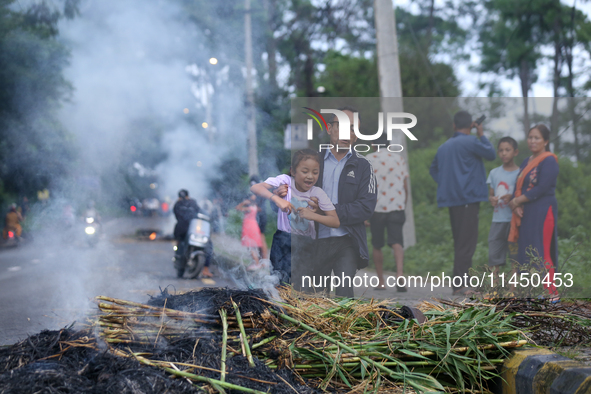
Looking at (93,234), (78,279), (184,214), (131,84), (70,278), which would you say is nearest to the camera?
(131,84)

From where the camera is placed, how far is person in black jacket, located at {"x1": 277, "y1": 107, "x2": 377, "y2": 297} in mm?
4094

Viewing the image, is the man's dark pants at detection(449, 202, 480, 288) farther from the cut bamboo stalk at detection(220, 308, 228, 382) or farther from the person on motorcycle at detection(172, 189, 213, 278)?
the person on motorcycle at detection(172, 189, 213, 278)

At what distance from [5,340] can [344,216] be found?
9.41 ft

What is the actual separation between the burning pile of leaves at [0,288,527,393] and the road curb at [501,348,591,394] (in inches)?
3.6

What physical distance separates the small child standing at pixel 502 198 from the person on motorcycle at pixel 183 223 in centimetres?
463

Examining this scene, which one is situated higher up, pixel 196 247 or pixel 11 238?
pixel 196 247

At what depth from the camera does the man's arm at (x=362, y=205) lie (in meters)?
4.09

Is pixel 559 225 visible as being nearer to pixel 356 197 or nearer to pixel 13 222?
pixel 356 197

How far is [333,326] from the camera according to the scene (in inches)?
114

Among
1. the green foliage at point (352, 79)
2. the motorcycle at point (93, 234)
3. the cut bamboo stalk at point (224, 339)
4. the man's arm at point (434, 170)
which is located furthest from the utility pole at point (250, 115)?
the green foliage at point (352, 79)

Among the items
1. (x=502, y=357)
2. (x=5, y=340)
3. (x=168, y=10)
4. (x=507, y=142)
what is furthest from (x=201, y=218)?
(x=502, y=357)

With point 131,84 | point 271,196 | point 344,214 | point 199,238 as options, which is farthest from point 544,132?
point 199,238

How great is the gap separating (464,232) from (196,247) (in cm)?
450

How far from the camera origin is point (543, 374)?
2.53m
